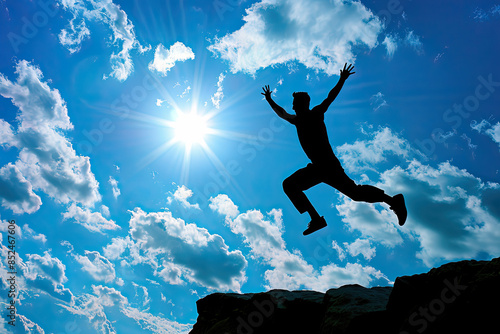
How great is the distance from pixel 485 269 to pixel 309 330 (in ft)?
12.2

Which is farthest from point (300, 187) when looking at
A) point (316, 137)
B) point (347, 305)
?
point (347, 305)

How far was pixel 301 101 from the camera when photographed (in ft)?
21.4

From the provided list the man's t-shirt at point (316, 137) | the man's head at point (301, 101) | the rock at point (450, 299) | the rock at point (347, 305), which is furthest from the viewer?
the man's head at point (301, 101)

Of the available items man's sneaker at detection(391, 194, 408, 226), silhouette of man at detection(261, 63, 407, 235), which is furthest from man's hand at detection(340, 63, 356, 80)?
man's sneaker at detection(391, 194, 408, 226)

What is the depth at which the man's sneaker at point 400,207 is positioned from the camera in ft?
20.4

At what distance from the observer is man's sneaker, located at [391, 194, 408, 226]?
20.4 ft

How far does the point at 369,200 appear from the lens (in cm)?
617

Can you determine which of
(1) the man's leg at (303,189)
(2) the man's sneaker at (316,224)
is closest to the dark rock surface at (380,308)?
(2) the man's sneaker at (316,224)

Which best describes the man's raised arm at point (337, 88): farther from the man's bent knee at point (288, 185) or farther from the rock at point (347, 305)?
the rock at point (347, 305)

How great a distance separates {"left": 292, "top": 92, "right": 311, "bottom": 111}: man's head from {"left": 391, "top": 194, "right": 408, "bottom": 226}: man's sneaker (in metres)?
2.85

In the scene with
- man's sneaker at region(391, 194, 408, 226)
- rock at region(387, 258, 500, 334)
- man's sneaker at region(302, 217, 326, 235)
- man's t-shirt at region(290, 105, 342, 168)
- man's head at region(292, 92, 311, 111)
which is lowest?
rock at region(387, 258, 500, 334)

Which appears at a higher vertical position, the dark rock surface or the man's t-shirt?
the man's t-shirt

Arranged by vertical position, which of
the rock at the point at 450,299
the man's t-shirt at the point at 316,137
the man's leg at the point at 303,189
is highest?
the man's t-shirt at the point at 316,137

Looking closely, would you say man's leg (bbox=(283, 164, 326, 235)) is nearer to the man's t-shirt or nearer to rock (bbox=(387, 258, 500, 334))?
the man's t-shirt
